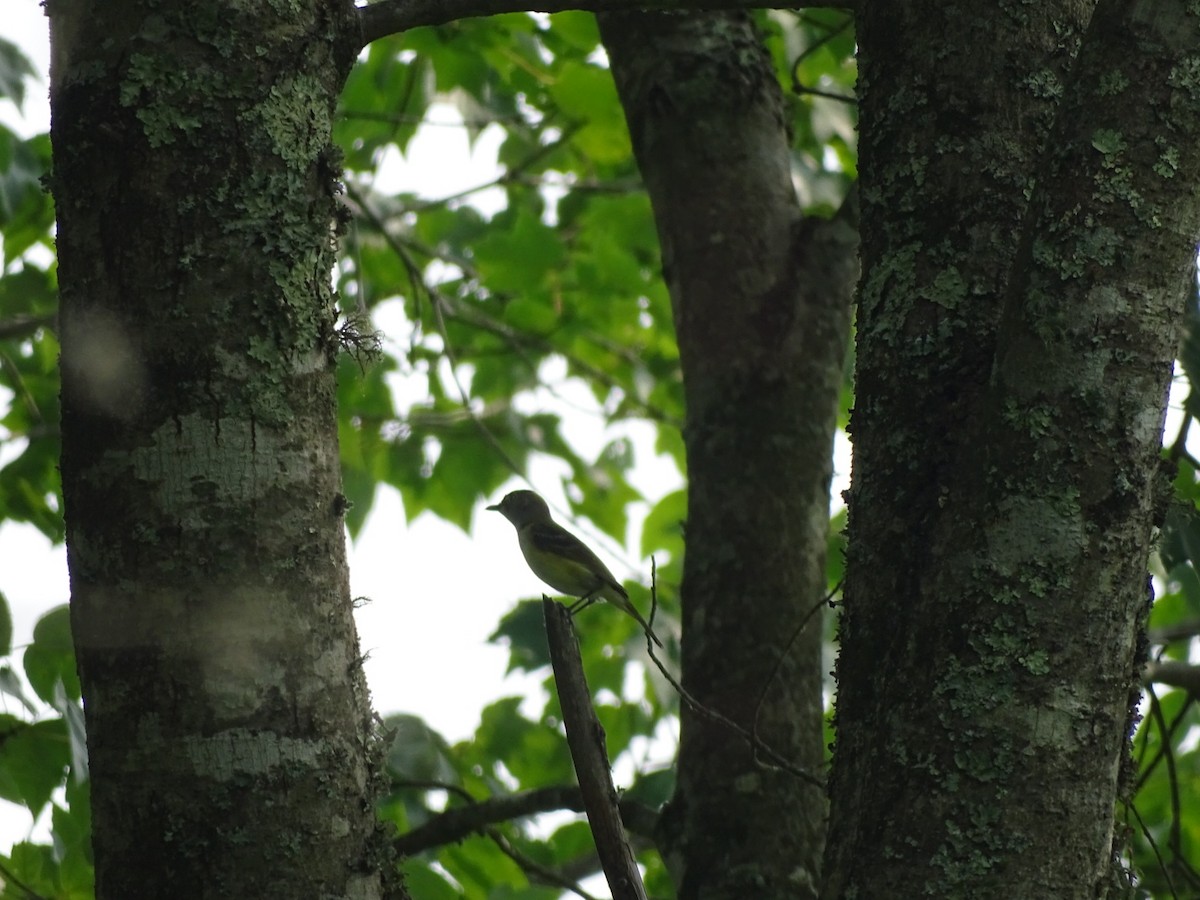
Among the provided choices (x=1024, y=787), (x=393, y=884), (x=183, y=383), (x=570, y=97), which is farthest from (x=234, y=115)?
(x=570, y=97)

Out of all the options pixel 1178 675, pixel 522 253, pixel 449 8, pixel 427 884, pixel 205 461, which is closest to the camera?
pixel 205 461

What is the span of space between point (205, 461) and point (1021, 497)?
100 cm

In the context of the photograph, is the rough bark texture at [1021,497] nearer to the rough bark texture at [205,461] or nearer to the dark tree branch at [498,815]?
the rough bark texture at [205,461]

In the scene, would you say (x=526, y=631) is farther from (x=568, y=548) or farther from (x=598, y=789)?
(x=598, y=789)

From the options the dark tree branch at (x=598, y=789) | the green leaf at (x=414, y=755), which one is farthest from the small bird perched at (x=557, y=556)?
the dark tree branch at (x=598, y=789)

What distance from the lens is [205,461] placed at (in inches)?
65.0

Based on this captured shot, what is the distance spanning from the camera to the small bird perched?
496 centimetres

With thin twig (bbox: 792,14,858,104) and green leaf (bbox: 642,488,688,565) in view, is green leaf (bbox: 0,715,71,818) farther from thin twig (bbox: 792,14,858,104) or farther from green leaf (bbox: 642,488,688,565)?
green leaf (bbox: 642,488,688,565)

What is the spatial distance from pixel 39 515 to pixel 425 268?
9.26 feet

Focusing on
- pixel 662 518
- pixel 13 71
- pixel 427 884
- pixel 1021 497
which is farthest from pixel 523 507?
pixel 1021 497

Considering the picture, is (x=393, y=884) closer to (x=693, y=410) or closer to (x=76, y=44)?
(x=76, y=44)

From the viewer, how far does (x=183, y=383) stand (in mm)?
1661

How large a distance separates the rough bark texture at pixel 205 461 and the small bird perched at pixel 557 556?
300 centimetres

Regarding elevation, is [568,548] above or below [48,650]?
above
